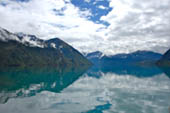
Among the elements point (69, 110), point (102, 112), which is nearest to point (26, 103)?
point (69, 110)

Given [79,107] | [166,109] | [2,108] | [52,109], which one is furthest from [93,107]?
[2,108]

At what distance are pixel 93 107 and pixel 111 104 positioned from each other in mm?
5939

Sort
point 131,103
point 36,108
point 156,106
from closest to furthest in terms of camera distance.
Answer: point 36,108 → point 156,106 → point 131,103

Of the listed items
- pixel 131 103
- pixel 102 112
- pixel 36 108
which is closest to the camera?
pixel 102 112

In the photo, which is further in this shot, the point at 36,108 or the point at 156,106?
the point at 156,106

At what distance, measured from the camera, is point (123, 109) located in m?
40.3

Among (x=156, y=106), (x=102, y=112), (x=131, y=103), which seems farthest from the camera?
(x=131, y=103)

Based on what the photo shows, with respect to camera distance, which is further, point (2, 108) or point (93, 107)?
point (93, 107)

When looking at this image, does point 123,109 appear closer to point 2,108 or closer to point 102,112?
point 102,112

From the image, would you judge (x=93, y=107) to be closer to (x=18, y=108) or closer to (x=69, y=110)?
(x=69, y=110)

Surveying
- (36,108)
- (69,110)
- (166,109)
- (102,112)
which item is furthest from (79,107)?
(166,109)

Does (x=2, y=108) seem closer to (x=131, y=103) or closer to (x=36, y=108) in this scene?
(x=36, y=108)

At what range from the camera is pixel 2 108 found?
1539 inches

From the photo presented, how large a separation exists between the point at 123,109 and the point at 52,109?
1750cm
